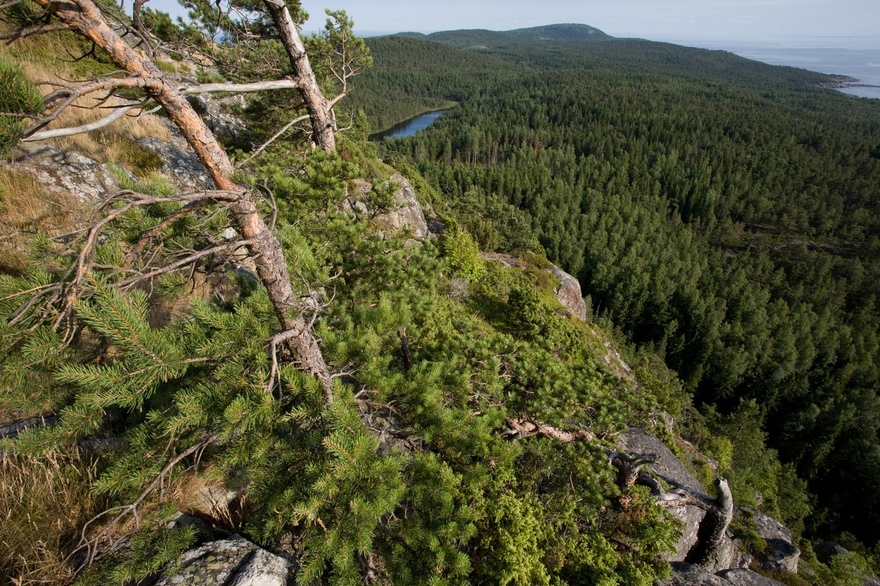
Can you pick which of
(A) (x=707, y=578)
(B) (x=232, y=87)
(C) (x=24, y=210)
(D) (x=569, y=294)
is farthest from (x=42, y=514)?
(D) (x=569, y=294)

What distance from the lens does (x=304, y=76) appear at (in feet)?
20.4

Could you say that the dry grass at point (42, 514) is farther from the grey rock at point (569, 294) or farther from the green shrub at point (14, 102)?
the grey rock at point (569, 294)

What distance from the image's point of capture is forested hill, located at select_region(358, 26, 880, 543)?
1512 inches

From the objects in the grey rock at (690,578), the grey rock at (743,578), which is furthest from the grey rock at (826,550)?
the grey rock at (690,578)

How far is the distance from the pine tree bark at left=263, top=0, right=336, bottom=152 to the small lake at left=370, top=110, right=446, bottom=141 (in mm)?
126023

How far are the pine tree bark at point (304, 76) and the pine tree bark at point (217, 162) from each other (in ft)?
12.4

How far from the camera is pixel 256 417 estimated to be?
295cm

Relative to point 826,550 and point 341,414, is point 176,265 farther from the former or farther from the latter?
point 826,550

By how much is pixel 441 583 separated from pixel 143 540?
2.52 m

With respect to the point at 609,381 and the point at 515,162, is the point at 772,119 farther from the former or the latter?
the point at 609,381

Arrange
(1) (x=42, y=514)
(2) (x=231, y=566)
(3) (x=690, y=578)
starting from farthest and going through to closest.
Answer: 1. (3) (x=690, y=578)
2. (2) (x=231, y=566)
3. (1) (x=42, y=514)

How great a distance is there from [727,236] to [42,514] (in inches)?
4186

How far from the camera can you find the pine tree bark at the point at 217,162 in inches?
83.6

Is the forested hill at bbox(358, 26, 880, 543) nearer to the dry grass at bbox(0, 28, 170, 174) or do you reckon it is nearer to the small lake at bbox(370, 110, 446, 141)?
the small lake at bbox(370, 110, 446, 141)
